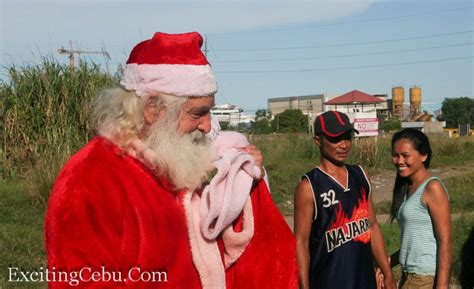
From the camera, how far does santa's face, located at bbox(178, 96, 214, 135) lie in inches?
106

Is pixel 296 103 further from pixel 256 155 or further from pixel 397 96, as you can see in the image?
pixel 256 155

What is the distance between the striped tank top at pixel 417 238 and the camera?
4.51m

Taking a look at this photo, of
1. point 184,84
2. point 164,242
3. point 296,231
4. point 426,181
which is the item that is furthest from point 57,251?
point 426,181

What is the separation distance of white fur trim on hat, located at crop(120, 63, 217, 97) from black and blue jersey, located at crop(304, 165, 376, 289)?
5.81ft

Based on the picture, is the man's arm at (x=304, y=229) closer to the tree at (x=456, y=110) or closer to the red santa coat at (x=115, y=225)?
the red santa coat at (x=115, y=225)

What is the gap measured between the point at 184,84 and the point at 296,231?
186cm

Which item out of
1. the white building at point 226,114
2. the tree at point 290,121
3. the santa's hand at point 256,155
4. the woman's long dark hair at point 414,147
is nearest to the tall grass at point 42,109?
the white building at point 226,114

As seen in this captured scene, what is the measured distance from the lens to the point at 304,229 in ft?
14.0

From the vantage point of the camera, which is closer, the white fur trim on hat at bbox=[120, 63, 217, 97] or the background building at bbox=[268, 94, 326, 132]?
the white fur trim on hat at bbox=[120, 63, 217, 97]

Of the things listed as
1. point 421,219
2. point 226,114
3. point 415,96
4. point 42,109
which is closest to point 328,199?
point 421,219

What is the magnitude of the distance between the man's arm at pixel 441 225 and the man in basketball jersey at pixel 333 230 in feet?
1.34

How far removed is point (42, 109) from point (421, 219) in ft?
34.7

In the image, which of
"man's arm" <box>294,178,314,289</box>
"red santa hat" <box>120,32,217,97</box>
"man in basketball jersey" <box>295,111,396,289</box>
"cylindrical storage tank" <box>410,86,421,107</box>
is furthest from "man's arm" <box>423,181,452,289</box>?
"cylindrical storage tank" <box>410,86,421,107</box>

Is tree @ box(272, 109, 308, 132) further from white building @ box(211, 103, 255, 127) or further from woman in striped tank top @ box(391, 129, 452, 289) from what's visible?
woman in striped tank top @ box(391, 129, 452, 289)
